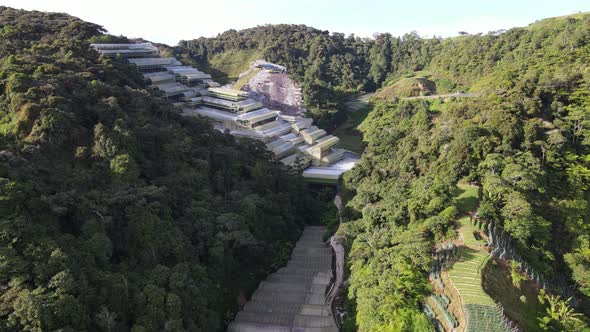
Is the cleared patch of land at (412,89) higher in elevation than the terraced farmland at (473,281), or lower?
higher

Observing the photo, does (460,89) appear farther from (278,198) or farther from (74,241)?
(74,241)

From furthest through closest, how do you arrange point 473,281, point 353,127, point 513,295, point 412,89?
1. point 412,89
2. point 353,127
3. point 513,295
4. point 473,281

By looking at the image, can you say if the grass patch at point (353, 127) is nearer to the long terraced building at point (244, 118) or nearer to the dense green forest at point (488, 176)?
the dense green forest at point (488, 176)

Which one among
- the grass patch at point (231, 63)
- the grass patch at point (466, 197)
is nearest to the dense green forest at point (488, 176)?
the grass patch at point (466, 197)

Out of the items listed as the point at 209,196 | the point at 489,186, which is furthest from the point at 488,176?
the point at 209,196

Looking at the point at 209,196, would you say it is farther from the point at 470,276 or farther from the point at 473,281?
the point at 473,281

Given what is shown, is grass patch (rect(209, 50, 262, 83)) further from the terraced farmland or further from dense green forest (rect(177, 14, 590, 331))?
the terraced farmland
